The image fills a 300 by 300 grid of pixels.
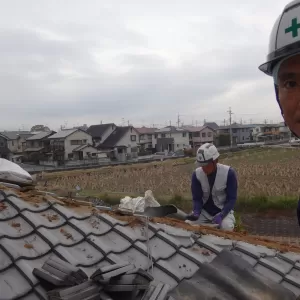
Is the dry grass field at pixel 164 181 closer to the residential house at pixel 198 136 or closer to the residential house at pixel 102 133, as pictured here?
the residential house at pixel 102 133

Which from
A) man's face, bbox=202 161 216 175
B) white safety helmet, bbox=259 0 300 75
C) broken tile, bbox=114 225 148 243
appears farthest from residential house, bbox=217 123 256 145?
white safety helmet, bbox=259 0 300 75

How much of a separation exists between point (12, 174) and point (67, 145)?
4534 cm

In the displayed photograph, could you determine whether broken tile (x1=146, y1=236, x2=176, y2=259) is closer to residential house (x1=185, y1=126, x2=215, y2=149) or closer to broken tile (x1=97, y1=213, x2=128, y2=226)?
broken tile (x1=97, y1=213, x2=128, y2=226)

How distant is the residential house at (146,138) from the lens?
6009 cm

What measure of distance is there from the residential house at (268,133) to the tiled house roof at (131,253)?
253 ft

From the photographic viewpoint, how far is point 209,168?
5375mm

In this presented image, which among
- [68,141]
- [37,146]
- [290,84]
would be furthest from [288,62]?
[37,146]

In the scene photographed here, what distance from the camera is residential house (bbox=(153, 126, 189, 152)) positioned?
199 ft

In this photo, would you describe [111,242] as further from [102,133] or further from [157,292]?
[102,133]

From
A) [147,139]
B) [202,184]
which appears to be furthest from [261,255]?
[147,139]

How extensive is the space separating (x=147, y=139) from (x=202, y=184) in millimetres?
56029

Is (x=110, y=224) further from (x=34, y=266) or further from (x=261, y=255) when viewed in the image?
(x=261, y=255)

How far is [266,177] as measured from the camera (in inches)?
1043

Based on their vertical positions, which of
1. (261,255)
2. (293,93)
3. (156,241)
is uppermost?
(293,93)
